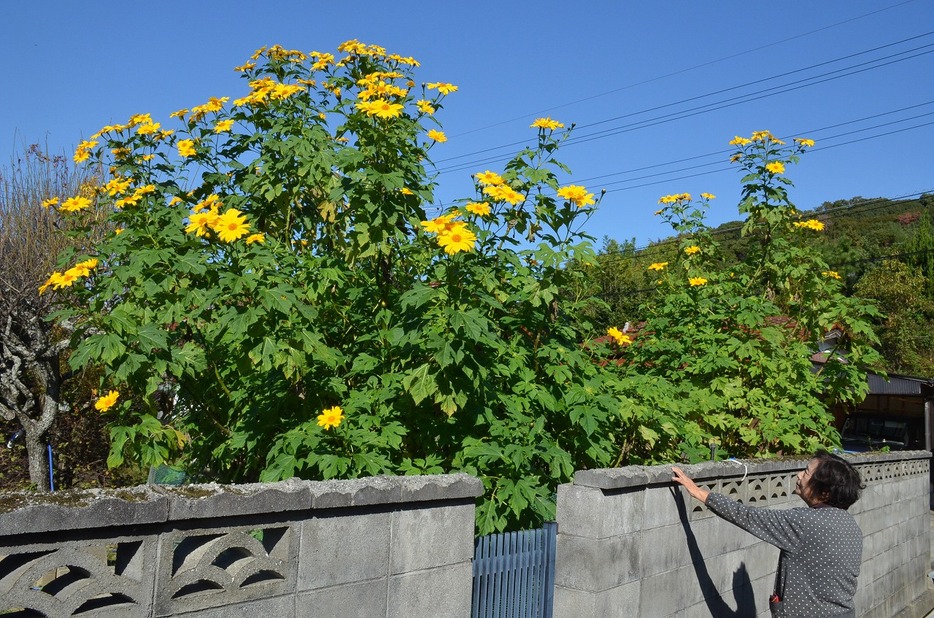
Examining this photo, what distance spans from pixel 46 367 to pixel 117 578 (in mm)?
8931

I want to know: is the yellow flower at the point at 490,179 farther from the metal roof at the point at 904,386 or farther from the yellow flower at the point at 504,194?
the metal roof at the point at 904,386

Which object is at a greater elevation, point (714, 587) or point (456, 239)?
point (456, 239)

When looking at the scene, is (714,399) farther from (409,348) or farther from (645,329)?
(409,348)

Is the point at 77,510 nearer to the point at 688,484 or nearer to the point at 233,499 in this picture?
the point at 233,499

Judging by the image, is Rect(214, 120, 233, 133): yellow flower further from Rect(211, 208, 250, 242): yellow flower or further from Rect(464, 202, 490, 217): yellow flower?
Rect(464, 202, 490, 217): yellow flower

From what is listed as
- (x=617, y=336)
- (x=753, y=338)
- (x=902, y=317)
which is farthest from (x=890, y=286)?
(x=617, y=336)

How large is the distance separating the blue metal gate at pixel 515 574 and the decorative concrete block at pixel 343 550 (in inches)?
26.7

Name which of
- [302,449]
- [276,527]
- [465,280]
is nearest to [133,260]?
[302,449]

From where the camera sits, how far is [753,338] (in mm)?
7297

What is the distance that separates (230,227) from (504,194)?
1.46m

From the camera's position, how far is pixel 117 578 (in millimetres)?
2521

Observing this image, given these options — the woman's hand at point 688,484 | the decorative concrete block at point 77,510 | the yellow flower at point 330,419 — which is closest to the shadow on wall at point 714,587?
the woman's hand at point 688,484

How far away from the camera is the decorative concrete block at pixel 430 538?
3318mm

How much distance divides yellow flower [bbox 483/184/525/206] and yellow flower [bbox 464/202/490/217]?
8cm
